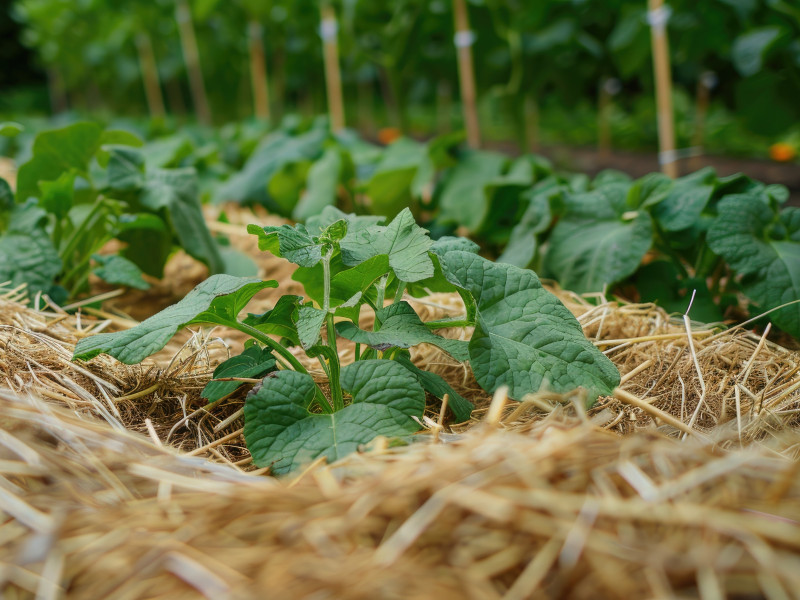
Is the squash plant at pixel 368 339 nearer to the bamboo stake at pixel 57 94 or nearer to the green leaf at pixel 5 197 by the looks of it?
the green leaf at pixel 5 197

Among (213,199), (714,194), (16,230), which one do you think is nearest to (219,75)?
(213,199)

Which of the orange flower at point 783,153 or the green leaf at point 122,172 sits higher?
the green leaf at point 122,172

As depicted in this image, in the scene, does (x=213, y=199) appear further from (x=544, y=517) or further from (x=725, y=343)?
(x=544, y=517)

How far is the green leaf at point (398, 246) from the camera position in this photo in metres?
0.91

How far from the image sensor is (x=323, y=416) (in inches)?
34.5

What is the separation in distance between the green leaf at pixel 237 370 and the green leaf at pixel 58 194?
2.81 ft

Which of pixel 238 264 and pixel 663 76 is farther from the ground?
pixel 663 76

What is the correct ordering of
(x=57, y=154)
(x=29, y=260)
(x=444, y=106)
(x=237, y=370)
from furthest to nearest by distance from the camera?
1. (x=444, y=106)
2. (x=57, y=154)
3. (x=29, y=260)
4. (x=237, y=370)

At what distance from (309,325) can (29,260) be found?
2.94 feet

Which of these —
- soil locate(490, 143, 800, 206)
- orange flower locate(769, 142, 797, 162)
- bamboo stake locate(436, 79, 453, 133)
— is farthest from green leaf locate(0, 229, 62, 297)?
bamboo stake locate(436, 79, 453, 133)

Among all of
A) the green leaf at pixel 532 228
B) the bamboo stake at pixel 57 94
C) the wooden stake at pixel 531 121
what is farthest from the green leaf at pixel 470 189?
the bamboo stake at pixel 57 94

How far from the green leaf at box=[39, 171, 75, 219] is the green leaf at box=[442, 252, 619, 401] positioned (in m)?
1.09

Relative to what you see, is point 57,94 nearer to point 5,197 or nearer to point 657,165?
point 657,165

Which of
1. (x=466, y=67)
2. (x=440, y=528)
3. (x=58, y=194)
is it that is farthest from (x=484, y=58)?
(x=440, y=528)
